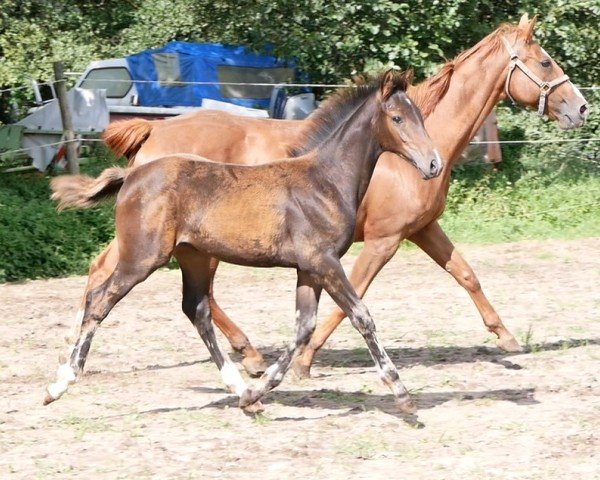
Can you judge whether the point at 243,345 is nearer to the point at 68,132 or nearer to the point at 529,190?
the point at 68,132

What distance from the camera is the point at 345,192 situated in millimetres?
5629

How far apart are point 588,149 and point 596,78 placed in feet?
4.28

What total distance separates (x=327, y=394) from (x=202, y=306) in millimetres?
896

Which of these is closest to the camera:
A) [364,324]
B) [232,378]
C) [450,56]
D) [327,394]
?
[364,324]

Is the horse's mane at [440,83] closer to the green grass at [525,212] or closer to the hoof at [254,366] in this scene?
the hoof at [254,366]

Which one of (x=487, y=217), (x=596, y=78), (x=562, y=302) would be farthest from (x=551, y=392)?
(x=596, y=78)

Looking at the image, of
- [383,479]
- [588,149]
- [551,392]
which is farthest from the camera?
[588,149]

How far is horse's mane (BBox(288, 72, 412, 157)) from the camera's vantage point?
5.75m

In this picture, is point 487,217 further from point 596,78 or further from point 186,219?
point 186,219

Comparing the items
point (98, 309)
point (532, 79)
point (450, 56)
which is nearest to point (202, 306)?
point (98, 309)

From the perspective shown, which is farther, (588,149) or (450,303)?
(588,149)

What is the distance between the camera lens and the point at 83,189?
237 inches

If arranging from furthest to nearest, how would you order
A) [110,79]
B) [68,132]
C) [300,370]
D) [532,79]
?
1. [110,79]
2. [68,132]
3. [532,79]
4. [300,370]

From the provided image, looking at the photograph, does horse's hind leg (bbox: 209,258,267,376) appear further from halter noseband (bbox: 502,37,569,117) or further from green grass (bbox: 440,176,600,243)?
green grass (bbox: 440,176,600,243)
